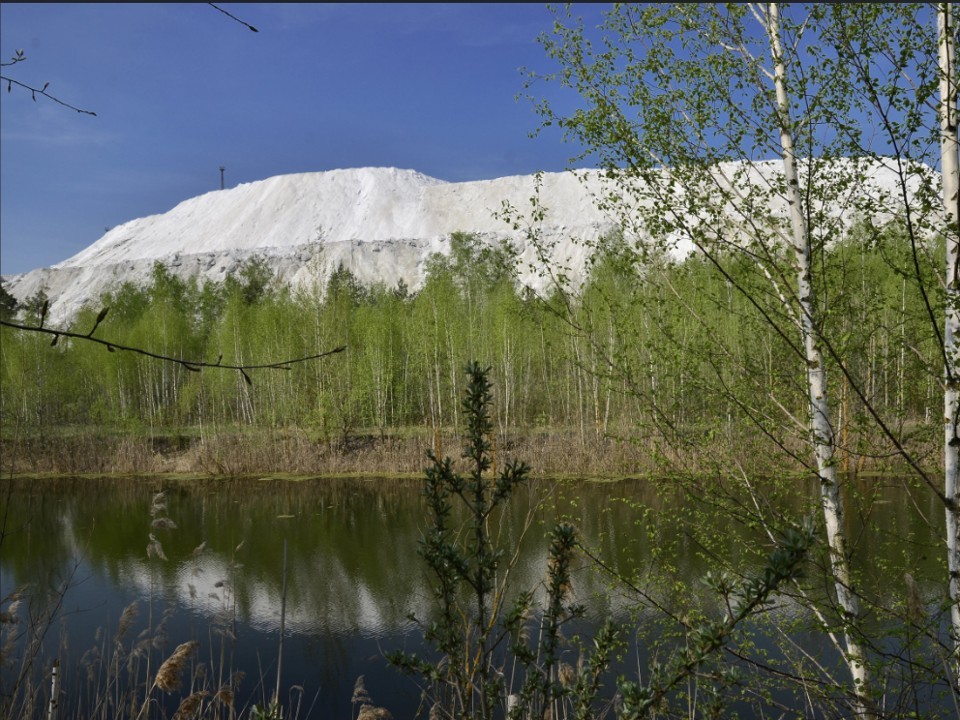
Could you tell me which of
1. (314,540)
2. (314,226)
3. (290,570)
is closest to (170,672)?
(290,570)

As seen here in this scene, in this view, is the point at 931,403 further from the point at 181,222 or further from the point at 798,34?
the point at 181,222

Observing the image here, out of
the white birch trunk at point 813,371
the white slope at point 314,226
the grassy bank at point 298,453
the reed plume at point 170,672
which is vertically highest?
the white slope at point 314,226

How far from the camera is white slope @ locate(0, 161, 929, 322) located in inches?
2847

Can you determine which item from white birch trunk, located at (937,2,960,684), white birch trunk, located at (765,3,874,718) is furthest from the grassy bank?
white birch trunk, located at (937,2,960,684)

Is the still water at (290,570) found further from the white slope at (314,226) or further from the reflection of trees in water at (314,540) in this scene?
the white slope at (314,226)

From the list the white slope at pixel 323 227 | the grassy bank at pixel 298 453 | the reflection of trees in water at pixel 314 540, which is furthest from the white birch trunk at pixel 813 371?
the white slope at pixel 323 227

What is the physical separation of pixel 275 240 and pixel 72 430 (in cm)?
7582

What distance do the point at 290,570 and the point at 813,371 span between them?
8521 millimetres

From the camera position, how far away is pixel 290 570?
10758mm

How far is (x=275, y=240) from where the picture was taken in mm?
96750

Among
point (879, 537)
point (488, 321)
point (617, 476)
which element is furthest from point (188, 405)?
point (879, 537)

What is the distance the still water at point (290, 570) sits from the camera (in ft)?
21.6

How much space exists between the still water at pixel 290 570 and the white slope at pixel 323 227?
2005 inches

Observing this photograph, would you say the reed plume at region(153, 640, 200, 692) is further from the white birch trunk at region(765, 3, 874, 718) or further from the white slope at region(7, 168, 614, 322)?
the white slope at region(7, 168, 614, 322)
